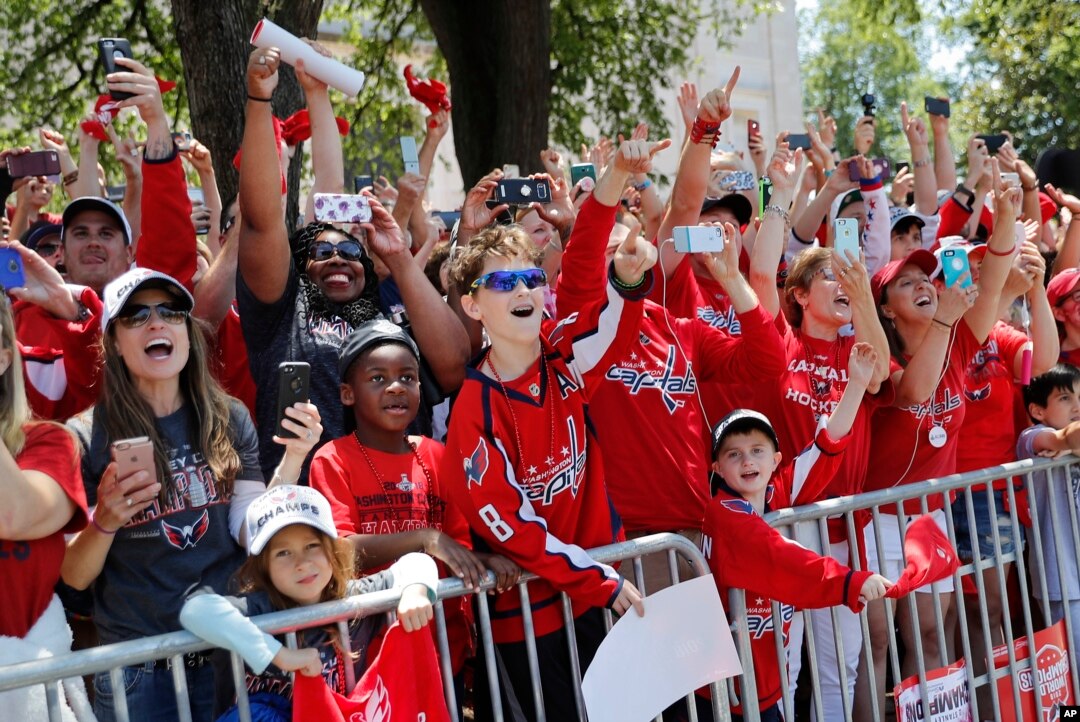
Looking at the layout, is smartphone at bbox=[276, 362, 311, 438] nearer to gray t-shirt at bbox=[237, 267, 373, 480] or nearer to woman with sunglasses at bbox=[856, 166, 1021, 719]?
gray t-shirt at bbox=[237, 267, 373, 480]

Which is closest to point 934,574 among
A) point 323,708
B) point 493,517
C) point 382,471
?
point 493,517

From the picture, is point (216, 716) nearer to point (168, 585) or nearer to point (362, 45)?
point (168, 585)

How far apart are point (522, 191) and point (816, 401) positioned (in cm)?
149

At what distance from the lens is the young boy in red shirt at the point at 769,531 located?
152 inches

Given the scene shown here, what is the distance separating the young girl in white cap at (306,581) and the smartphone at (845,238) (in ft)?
7.21

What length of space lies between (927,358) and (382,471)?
2.38 metres

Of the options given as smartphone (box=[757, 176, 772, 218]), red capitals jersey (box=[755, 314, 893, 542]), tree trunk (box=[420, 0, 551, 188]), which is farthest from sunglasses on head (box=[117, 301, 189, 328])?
tree trunk (box=[420, 0, 551, 188])

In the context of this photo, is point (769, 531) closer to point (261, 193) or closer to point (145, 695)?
point (145, 695)

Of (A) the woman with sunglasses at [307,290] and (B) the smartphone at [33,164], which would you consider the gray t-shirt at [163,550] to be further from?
(B) the smartphone at [33,164]

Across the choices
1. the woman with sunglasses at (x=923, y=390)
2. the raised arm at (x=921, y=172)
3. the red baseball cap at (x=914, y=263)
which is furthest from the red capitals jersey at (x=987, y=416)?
the raised arm at (x=921, y=172)

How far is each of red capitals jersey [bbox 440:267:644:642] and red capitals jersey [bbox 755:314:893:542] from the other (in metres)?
1.20

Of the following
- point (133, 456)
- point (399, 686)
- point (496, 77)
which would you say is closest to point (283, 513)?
point (133, 456)

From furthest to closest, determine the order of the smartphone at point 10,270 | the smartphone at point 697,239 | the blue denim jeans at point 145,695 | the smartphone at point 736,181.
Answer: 1. the smartphone at point 736,181
2. the smartphone at point 697,239
3. the smartphone at point 10,270
4. the blue denim jeans at point 145,695

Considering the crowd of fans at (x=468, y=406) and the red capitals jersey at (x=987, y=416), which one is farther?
the red capitals jersey at (x=987, y=416)
